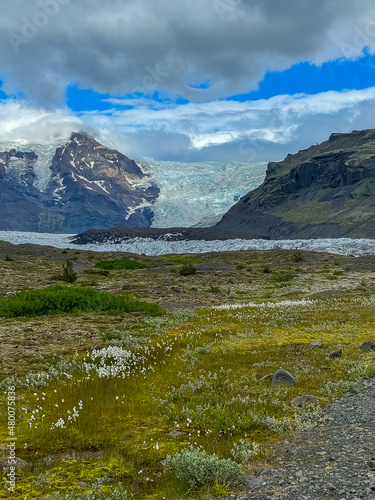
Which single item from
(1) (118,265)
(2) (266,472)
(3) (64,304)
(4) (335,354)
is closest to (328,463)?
(2) (266,472)

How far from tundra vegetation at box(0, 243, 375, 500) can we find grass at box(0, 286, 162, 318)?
0.09m

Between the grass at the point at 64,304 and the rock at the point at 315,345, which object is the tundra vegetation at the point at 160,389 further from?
the rock at the point at 315,345

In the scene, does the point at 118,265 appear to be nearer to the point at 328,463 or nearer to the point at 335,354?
the point at 335,354

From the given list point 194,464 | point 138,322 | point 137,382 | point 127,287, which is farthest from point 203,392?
point 127,287

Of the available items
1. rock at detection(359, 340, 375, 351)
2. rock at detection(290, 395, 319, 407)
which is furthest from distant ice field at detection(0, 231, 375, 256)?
rock at detection(290, 395, 319, 407)

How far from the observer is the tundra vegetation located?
564 centimetres

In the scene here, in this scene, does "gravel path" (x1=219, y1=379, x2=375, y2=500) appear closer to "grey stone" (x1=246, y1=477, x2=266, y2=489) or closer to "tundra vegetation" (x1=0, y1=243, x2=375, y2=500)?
"grey stone" (x1=246, y1=477, x2=266, y2=489)

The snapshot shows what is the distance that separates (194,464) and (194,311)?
17131 mm

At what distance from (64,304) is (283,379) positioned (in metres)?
15.5

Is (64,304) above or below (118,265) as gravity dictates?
below

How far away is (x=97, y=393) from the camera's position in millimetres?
8789

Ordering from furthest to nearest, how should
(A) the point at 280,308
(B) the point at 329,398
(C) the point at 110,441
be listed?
(A) the point at 280,308 → (B) the point at 329,398 → (C) the point at 110,441

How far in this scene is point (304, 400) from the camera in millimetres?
8211

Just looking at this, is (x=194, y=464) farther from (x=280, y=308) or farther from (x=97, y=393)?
(x=280, y=308)
